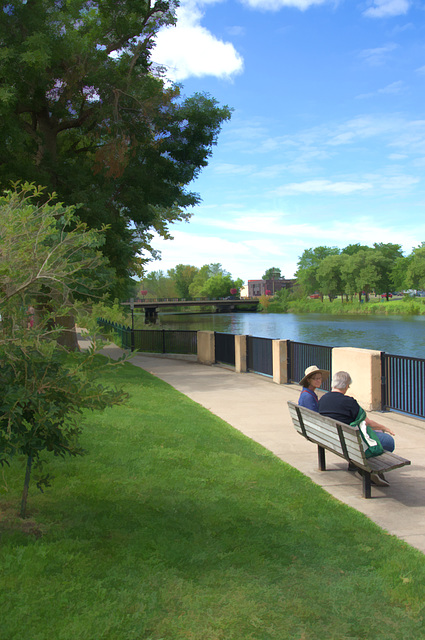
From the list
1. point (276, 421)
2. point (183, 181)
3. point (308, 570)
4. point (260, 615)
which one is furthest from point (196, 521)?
point (183, 181)

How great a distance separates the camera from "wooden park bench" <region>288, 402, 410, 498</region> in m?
5.23

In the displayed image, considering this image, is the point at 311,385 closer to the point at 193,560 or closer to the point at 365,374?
the point at 193,560

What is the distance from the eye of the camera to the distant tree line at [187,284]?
481 feet

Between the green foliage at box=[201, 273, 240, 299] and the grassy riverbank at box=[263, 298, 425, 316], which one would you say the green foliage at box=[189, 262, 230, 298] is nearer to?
the green foliage at box=[201, 273, 240, 299]

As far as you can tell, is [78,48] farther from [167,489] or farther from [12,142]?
[167,489]

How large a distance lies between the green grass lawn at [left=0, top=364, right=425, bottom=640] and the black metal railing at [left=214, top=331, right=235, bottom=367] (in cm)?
1081

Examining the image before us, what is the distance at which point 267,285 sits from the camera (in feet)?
588

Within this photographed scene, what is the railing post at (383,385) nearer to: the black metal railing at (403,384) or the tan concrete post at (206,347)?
the black metal railing at (403,384)

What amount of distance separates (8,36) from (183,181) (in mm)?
6998

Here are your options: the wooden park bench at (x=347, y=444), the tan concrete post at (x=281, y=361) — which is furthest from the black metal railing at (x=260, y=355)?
the wooden park bench at (x=347, y=444)

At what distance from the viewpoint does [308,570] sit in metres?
3.73

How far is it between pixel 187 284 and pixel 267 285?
35548mm

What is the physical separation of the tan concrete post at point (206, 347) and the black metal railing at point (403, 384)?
27.9ft

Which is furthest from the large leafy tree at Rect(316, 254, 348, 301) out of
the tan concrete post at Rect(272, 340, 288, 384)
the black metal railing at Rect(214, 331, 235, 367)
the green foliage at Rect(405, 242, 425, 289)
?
the tan concrete post at Rect(272, 340, 288, 384)
